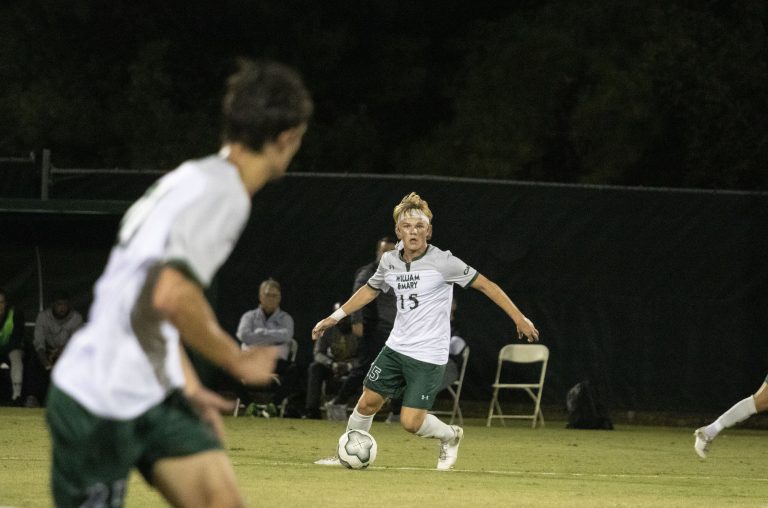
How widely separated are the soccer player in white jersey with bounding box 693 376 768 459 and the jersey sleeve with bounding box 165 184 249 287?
860 cm

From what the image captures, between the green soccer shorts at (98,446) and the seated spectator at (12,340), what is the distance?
12.9 m

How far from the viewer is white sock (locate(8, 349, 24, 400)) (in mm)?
16500

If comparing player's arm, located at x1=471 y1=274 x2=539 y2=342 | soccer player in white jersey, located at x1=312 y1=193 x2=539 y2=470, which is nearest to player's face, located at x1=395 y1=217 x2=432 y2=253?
soccer player in white jersey, located at x1=312 y1=193 x2=539 y2=470

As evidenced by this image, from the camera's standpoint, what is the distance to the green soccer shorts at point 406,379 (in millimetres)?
10359

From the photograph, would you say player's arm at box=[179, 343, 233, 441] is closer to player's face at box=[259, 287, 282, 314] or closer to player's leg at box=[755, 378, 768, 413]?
player's leg at box=[755, 378, 768, 413]

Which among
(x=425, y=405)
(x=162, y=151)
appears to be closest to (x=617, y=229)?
(x=425, y=405)

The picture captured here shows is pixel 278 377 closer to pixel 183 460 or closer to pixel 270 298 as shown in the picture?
pixel 270 298

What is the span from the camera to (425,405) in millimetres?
10328

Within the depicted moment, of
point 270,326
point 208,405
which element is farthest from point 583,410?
point 208,405

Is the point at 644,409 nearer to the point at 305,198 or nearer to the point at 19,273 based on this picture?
the point at 305,198

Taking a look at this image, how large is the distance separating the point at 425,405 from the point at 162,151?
16.4 metres

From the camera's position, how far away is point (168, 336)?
13.1 feet

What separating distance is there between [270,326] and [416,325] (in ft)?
19.4

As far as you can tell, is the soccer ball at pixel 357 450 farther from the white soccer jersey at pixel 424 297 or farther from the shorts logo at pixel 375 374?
the white soccer jersey at pixel 424 297
